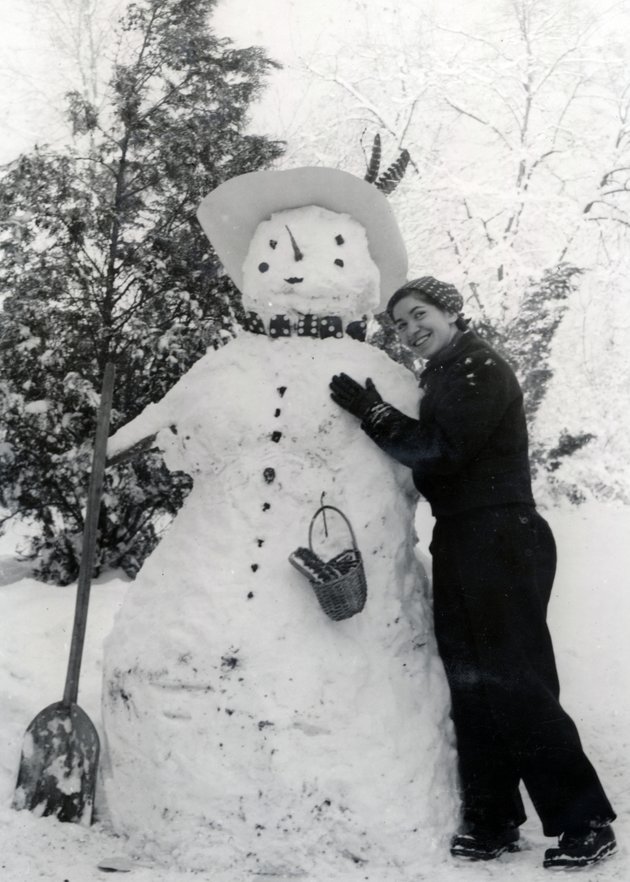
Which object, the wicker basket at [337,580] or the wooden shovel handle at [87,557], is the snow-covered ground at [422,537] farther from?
the wicker basket at [337,580]

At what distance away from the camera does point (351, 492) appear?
94.1 inches

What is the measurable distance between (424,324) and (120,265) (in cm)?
268

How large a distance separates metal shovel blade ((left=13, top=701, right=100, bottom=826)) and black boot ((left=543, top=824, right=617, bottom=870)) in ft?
4.46

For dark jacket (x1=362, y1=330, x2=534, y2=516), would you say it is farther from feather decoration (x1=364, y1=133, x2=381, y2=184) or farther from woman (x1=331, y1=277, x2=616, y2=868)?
feather decoration (x1=364, y1=133, x2=381, y2=184)

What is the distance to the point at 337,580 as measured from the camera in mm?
2102

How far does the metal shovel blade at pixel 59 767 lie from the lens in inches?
91.1

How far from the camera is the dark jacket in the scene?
2270 millimetres

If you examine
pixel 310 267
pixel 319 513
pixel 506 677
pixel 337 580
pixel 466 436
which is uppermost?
pixel 310 267

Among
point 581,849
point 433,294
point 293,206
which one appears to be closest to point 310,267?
point 293,206

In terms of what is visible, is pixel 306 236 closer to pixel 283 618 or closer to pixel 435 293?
pixel 435 293

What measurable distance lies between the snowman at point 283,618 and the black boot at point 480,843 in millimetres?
60

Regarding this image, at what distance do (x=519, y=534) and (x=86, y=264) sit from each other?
330 centimetres

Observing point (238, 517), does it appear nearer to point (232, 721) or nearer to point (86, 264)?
point (232, 721)

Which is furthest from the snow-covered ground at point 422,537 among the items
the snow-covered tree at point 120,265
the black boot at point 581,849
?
the snow-covered tree at point 120,265
